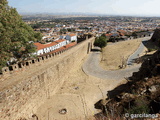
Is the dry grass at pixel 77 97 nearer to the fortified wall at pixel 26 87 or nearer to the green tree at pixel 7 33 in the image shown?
the fortified wall at pixel 26 87

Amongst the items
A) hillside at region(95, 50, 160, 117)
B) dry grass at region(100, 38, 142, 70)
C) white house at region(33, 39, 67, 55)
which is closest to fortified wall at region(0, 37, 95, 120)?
hillside at region(95, 50, 160, 117)

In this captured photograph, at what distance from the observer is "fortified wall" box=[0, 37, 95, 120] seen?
26.7ft

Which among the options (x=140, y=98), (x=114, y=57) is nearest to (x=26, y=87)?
(x=140, y=98)

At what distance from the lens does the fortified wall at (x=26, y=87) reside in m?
8.15

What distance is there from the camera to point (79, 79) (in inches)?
695

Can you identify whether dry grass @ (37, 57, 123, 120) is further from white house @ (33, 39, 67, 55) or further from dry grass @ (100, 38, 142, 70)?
white house @ (33, 39, 67, 55)

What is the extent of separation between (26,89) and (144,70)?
1141 cm

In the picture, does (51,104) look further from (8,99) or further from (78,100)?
(8,99)

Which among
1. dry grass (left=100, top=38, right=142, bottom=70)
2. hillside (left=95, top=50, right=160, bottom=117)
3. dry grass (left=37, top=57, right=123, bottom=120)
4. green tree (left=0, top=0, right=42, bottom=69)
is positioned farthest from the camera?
dry grass (left=100, top=38, right=142, bottom=70)

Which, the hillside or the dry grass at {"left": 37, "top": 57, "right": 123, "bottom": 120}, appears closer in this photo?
the hillside

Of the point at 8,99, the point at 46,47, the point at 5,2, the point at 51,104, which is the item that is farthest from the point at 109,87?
the point at 46,47

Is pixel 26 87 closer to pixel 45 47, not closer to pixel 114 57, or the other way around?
pixel 114 57

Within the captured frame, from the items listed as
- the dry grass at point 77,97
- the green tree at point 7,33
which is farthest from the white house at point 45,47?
the green tree at point 7,33

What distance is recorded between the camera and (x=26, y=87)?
948 cm
